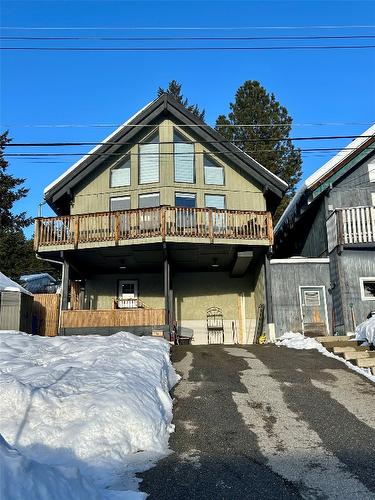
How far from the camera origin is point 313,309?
1855cm

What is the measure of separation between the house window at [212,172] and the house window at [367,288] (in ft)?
23.1

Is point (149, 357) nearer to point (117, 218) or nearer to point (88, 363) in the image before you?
point (88, 363)

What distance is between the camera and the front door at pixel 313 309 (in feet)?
59.9

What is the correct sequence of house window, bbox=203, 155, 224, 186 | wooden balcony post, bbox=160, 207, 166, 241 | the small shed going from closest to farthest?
1. the small shed
2. wooden balcony post, bbox=160, 207, 166, 241
3. house window, bbox=203, 155, 224, 186

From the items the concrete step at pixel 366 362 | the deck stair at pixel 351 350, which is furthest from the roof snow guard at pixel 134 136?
the concrete step at pixel 366 362

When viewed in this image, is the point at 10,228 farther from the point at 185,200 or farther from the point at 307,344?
the point at 307,344

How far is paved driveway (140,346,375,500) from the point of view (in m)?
5.05

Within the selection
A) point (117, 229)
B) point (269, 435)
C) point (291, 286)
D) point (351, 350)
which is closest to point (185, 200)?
point (117, 229)

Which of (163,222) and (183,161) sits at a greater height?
(183,161)

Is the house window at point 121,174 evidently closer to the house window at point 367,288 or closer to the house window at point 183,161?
the house window at point 183,161

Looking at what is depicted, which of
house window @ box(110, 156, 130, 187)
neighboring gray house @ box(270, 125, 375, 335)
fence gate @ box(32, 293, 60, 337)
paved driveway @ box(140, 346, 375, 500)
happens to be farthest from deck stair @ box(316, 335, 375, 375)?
house window @ box(110, 156, 130, 187)

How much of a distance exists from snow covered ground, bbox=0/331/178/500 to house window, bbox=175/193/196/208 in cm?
1164

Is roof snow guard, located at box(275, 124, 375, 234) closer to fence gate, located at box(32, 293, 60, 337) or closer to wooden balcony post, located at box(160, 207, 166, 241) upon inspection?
wooden balcony post, located at box(160, 207, 166, 241)

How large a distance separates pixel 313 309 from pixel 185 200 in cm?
679
